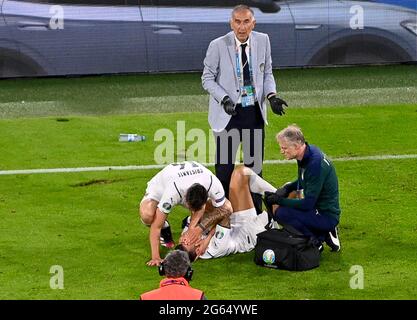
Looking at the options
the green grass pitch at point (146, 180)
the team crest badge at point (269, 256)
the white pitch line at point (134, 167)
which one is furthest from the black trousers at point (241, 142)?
the white pitch line at point (134, 167)

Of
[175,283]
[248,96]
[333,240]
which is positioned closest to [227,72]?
[248,96]

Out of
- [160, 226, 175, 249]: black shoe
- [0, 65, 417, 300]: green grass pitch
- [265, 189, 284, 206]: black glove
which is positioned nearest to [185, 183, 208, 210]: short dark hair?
[0, 65, 417, 300]: green grass pitch

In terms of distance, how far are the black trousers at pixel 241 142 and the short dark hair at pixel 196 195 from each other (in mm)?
1391

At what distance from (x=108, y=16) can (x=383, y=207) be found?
692 cm

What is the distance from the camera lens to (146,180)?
14.1 metres

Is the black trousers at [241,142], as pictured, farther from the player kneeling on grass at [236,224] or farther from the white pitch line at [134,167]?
the white pitch line at [134,167]

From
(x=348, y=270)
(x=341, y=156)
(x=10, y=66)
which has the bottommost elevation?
(x=348, y=270)

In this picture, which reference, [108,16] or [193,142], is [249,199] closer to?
[193,142]

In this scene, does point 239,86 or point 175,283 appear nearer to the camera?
point 175,283

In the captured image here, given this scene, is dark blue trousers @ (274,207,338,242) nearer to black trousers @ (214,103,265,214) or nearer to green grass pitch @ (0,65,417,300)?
green grass pitch @ (0,65,417,300)

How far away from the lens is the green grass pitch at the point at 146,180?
430 inches

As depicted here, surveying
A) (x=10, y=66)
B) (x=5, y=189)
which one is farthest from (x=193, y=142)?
(x=10, y=66)

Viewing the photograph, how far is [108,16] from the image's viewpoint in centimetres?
1864

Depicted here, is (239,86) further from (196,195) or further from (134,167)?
(134,167)
